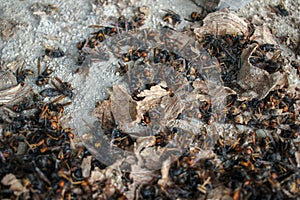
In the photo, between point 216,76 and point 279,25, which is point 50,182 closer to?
point 216,76

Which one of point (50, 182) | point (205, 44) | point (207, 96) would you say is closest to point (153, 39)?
point (205, 44)

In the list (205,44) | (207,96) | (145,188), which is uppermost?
(205,44)

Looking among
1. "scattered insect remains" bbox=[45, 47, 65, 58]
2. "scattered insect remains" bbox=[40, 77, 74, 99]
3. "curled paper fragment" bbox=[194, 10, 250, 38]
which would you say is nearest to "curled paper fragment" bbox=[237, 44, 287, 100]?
"curled paper fragment" bbox=[194, 10, 250, 38]

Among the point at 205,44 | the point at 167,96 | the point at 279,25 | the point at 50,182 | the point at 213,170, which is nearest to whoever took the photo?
the point at 50,182

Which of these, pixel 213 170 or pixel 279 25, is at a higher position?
pixel 279 25

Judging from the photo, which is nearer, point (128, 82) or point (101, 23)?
point (128, 82)

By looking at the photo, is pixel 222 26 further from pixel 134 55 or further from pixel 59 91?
pixel 59 91

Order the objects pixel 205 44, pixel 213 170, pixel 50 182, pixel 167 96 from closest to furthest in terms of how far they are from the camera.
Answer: pixel 50 182
pixel 213 170
pixel 167 96
pixel 205 44

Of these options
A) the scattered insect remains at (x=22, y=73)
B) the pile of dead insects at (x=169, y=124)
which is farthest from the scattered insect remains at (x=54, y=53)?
the scattered insect remains at (x=22, y=73)

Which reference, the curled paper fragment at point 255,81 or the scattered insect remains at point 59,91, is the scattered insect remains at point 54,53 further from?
the curled paper fragment at point 255,81
